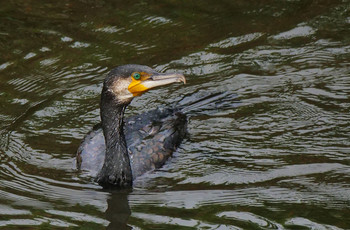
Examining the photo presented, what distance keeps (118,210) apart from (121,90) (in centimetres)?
124

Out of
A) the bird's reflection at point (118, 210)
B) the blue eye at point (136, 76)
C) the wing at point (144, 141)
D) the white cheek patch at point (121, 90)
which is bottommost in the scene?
the bird's reflection at point (118, 210)

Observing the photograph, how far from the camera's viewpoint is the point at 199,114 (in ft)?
31.2

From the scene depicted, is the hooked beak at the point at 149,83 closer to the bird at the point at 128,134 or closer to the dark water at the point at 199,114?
the bird at the point at 128,134

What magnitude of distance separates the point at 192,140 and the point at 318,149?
58.8 inches

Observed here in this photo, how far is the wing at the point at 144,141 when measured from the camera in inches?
328

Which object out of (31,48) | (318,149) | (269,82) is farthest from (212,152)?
(31,48)

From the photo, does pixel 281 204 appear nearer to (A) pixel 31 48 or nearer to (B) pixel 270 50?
(B) pixel 270 50

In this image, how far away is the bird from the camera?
7816 millimetres

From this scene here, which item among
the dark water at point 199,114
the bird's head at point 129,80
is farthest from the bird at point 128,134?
the dark water at point 199,114

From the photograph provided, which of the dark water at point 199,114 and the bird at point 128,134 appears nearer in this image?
the dark water at point 199,114

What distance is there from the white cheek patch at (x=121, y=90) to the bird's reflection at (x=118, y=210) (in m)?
0.97

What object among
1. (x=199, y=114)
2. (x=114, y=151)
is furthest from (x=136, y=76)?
(x=199, y=114)

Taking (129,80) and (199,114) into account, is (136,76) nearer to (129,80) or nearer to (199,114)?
(129,80)

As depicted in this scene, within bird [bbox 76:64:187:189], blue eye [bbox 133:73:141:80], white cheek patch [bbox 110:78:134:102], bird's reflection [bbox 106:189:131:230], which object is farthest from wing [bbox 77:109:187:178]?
blue eye [bbox 133:73:141:80]
